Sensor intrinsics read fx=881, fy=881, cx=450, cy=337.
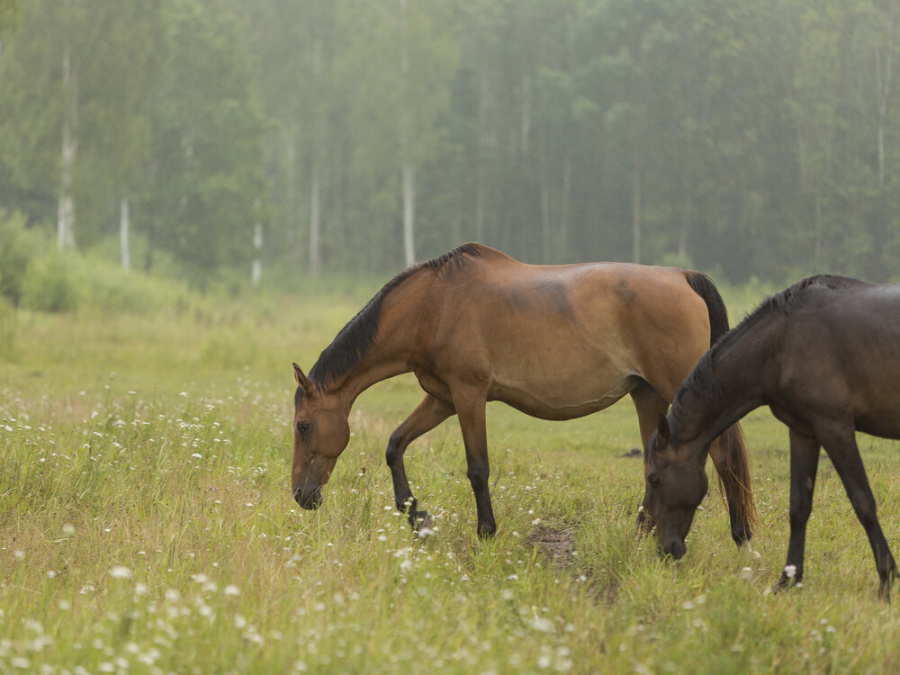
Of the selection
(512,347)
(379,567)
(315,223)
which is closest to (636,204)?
(315,223)

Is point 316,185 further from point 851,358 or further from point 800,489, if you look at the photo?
point 851,358

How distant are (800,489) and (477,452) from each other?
2.00 m

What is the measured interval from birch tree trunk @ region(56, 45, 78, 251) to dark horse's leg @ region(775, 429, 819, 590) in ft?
86.5

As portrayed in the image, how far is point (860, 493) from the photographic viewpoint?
Result: 177 inches

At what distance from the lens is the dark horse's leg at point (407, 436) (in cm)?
622

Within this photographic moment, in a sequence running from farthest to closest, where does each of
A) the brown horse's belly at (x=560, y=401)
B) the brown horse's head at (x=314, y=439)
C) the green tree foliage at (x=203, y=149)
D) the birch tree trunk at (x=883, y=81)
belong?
1. the green tree foliage at (x=203, y=149)
2. the birch tree trunk at (x=883, y=81)
3. the brown horse's head at (x=314, y=439)
4. the brown horse's belly at (x=560, y=401)

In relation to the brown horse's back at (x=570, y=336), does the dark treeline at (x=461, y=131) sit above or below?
above

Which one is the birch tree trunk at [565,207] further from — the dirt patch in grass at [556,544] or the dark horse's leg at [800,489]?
the dark horse's leg at [800,489]

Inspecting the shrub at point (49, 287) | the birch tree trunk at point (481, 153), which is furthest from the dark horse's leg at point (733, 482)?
the birch tree trunk at point (481, 153)

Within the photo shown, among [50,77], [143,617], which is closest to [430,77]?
[50,77]

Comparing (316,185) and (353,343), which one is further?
(316,185)

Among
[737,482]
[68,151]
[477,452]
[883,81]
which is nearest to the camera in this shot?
[737,482]

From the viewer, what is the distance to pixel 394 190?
133 ft

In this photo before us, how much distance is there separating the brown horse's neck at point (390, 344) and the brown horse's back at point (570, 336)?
123 mm
